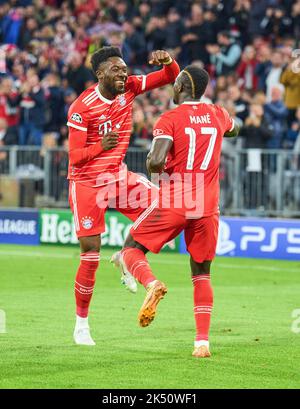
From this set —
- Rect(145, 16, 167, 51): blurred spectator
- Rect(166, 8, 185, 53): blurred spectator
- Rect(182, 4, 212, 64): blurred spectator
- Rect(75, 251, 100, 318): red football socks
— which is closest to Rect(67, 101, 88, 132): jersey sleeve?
Rect(75, 251, 100, 318): red football socks

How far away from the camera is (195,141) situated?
9.73 m

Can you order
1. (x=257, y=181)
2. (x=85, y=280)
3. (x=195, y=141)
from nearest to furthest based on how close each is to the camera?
(x=195, y=141) < (x=85, y=280) < (x=257, y=181)

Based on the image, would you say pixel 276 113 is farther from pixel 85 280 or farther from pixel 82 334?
pixel 82 334

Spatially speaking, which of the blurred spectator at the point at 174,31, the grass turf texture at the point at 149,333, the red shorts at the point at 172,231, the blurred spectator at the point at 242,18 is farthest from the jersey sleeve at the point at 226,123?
the blurred spectator at the point at 174,31

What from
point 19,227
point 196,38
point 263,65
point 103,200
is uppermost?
point 196,38

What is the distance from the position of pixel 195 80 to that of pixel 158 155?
0.74 metres

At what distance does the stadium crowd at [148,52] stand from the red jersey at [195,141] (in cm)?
1056

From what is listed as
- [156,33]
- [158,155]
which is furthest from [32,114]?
[158,155]

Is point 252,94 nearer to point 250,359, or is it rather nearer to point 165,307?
point 165,307

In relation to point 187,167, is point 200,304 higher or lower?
lower

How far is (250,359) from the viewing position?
9.80 metres

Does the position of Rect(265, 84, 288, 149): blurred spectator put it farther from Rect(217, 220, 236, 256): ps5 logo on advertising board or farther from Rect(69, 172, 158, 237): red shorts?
Rect(69, 172, 158, 237): red shorts
